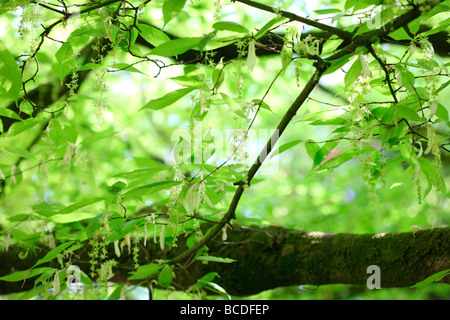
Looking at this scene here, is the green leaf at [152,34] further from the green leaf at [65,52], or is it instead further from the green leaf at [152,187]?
the green leaf at [152,187]

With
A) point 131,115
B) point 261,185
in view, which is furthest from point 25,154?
point 261,185

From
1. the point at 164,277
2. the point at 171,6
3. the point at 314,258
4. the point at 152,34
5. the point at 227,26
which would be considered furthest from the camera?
the point at 314,258

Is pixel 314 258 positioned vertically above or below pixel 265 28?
below

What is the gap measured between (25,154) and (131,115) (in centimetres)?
192

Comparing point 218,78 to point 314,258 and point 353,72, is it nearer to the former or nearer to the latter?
point 353,72

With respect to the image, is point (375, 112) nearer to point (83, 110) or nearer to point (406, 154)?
point (406, 154)

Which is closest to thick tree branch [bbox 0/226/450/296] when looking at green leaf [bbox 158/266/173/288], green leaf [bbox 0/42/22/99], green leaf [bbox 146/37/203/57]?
green leaf [bbox 158/266/173/288]

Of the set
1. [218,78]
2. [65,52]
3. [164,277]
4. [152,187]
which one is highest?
[65,52]

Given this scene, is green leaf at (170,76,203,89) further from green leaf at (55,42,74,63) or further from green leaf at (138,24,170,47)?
green leaf at (55,42,74,63)

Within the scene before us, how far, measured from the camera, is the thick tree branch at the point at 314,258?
109 centimetres

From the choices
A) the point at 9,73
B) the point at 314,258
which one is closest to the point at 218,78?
the point at 9,73

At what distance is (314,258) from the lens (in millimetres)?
1227

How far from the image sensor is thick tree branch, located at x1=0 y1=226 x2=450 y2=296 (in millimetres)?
1087

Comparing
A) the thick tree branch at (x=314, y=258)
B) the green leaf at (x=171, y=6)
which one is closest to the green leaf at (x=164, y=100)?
the green leaf at (x=171, y=6)
